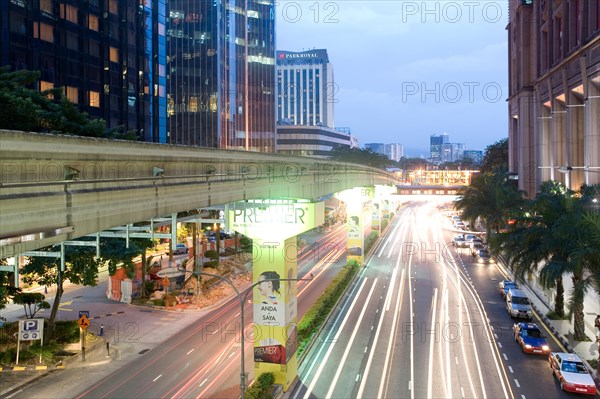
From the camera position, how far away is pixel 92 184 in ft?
37.6

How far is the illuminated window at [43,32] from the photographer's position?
169ft

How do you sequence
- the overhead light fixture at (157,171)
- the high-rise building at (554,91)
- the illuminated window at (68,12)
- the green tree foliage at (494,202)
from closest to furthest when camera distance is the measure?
the overhead light fixture at (157,171) < the high-rise building at (554,91) < the illuminated window at (68,12) < the green tree foliage at (494,202)

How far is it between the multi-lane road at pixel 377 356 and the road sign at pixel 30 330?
2.39m

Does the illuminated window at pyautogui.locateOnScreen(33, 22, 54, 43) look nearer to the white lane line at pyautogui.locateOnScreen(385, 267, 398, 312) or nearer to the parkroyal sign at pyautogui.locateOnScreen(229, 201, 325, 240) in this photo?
the parkroyal sign at pyautogui.locateOnScreen(229, 201, 325, 240)

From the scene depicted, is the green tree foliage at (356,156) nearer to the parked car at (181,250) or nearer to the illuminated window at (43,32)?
the parked car at (181,250)

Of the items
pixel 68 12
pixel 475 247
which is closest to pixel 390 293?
pixel 475 247

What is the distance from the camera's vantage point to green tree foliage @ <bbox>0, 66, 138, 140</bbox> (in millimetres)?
23891

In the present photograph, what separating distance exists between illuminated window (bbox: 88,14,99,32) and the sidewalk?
50.7 meters

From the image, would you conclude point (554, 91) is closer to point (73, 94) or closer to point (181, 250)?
point (181, 250)

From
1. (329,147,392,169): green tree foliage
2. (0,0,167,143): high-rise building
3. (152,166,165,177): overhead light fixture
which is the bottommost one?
(152,166,165,177): overhead light fixture

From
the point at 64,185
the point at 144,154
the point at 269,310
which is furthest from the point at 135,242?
the point at 64,185

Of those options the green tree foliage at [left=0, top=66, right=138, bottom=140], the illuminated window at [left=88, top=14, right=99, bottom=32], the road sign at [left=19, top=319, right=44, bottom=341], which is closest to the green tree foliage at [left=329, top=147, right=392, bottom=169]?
the illuminated window at [left=88, top=14, right=99, bottom=32]

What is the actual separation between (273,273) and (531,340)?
1502cm

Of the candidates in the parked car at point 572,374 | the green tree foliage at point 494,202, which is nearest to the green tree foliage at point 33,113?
the parked car at point 572,374
